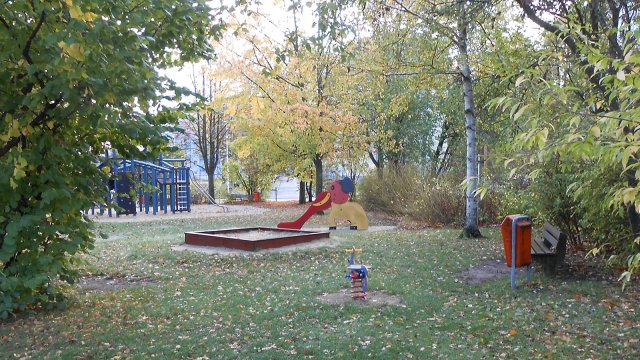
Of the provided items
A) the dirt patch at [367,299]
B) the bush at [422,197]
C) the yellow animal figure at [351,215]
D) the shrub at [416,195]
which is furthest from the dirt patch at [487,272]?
the shrub at [416,195]

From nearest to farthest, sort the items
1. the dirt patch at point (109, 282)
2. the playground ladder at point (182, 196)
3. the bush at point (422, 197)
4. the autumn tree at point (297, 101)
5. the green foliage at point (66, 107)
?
the green foliage at point (66, 107), the dirt patch at point (109, 282), the bush at point (422, 197), the autumn tree at point (297, 101), the playground ladder at point (182, 196)

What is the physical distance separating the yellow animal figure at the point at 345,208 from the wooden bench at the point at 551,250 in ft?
14.9

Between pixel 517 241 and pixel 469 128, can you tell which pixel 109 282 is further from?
pixel 469 128

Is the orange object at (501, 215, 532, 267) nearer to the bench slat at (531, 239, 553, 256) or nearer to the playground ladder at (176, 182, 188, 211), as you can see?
the bench slat at (531, 239, 553, 256)

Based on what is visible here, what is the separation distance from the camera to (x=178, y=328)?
6.01 meters

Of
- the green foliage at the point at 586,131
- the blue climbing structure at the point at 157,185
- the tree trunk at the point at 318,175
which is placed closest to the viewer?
the green foliage at the point at 586,131

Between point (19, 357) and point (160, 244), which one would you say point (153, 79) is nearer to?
point (19, 357)

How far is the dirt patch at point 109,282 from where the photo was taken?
8.26m

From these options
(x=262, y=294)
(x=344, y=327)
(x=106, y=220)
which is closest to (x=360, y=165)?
(x=106, y=220)

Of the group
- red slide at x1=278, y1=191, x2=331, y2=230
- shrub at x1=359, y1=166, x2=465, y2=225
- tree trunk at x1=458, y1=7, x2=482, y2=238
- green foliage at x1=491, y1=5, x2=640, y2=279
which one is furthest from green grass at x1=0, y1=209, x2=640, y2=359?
shrub at x1=359, y1=166, x2=465, y2=225

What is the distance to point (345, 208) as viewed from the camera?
12.7 metres

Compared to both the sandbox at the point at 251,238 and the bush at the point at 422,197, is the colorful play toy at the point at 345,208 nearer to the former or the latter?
the sandbox at the point at 251,238

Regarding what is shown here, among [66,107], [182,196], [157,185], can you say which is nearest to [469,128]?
[66,107]

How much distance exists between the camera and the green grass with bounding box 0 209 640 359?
17.1 feet
